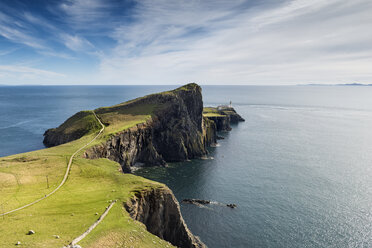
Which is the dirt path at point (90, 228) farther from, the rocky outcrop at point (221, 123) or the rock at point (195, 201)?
the rocky outcrop at point (221, 123)

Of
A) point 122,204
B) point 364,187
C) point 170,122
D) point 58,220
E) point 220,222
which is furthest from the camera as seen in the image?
point 170,122

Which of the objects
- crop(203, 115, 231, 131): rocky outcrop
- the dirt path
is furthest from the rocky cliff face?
crop(203, 115, 231, 131): rocky outcrop

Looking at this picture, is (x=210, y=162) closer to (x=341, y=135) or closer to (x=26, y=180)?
(x=26, y=180)

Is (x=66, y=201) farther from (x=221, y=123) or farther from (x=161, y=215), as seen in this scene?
(x=221, y=123)

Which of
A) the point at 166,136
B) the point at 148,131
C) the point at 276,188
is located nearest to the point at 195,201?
the point at 276,188

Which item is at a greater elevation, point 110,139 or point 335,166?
point 110,139

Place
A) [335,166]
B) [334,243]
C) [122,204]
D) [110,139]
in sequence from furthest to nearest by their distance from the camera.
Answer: [335,166], [110,139], [334,243], [122,204]

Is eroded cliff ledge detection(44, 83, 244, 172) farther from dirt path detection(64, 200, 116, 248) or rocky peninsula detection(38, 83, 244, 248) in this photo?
dirt path detection(64, 200, 116, 248)

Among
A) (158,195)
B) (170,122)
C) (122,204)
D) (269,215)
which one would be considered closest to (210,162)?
(170,122)
